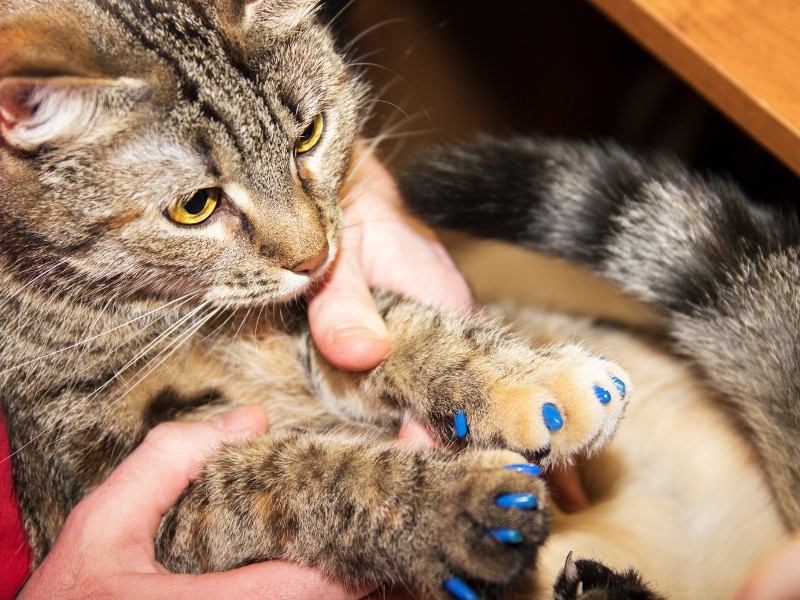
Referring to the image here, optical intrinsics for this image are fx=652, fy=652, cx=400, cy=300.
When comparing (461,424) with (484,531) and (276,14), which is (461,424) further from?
(276,14)

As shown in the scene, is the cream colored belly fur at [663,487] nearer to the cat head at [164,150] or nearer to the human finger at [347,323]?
the human finger at [347,323]

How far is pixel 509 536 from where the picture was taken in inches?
27.1

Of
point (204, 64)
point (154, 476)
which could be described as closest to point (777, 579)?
point (154, 476)

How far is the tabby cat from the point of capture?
723 millimetres

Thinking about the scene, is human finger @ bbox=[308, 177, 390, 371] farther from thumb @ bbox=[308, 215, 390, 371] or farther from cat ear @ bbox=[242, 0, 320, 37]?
cat ear @ bbox=[242, 0, 320, 37]

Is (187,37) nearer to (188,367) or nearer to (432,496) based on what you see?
(188,367)

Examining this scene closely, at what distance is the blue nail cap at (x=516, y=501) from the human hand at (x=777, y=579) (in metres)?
0.23

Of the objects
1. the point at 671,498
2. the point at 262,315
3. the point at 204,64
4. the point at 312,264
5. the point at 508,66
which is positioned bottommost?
the point at 671,498

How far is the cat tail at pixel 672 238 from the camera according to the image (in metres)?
0.90

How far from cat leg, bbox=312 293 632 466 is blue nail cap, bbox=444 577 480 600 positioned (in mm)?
168

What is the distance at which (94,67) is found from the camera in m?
0.69

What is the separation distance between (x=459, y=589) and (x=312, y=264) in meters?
0.43

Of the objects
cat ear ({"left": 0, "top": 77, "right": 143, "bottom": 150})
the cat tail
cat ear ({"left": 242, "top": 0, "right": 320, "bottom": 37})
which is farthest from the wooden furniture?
cat ear ({"left": 0, "top": 77, "right": 143, "bottom": 150})

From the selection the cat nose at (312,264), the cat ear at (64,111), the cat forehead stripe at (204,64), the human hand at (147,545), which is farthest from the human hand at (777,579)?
the cat ear at (64,111)
